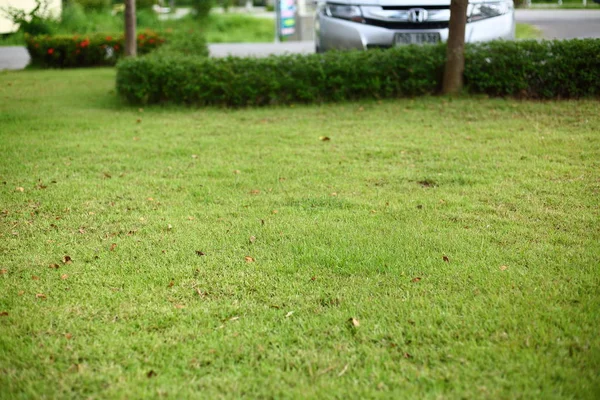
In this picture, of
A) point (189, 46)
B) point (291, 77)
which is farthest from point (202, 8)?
point (291, 77)

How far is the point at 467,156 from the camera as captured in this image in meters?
5.71

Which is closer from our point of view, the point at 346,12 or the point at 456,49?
the point at 456,49

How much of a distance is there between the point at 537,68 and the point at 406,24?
1.80 m

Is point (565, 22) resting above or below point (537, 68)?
above

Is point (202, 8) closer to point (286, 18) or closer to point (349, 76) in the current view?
point (286, 18)

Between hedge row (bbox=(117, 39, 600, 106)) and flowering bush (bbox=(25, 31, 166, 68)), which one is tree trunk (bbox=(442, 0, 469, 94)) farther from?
flowering bush (bbox=(25, 31, 166, 68))

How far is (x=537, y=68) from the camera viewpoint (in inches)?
310

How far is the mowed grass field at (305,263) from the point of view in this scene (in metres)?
2.59

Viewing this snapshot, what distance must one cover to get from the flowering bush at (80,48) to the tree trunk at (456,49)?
26.0 feet

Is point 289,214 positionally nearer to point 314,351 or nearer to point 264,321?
point 264,321

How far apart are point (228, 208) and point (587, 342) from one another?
261 cm

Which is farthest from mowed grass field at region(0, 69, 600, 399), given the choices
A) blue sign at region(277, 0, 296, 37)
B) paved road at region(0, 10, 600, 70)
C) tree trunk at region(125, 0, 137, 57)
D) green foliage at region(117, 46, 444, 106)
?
blue sign at region(277, 0, 296, 37)

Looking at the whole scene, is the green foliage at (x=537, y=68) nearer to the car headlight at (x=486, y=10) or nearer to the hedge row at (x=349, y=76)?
the hedge row at (x=349, y=76)

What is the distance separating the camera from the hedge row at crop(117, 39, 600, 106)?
7875 millimetres
